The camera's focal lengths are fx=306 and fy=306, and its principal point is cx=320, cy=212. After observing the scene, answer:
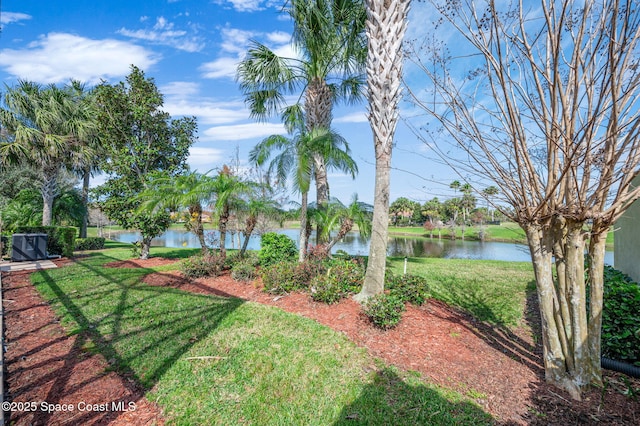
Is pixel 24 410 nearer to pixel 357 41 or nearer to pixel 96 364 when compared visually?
pixel 96 364

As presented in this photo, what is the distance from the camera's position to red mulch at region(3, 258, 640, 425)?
281 centimetres

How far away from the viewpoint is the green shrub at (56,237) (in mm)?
12461

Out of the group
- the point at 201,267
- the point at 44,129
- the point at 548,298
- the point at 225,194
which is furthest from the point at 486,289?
the point at 44,129

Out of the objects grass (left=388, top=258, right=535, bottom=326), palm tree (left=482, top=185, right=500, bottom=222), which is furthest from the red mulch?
palm tree (left=482, top=185, right=500, bottom=222)

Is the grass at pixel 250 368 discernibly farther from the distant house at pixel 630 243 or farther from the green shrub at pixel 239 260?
the distant house at pixel 630 243

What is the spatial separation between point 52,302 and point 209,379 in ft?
15.7

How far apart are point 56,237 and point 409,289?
46.6 feet

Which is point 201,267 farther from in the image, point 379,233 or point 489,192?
point 489,192

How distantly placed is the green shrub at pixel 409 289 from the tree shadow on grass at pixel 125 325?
294 cm

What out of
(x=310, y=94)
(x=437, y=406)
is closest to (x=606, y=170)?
(x=437, y=406)

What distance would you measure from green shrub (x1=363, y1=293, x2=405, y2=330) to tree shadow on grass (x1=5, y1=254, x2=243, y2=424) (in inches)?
93.1

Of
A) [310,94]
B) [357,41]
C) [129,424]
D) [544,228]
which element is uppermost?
[357,41]

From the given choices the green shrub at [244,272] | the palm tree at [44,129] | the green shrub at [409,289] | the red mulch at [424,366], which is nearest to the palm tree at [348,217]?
the green shrub at [244,272]

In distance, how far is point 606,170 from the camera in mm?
2787
